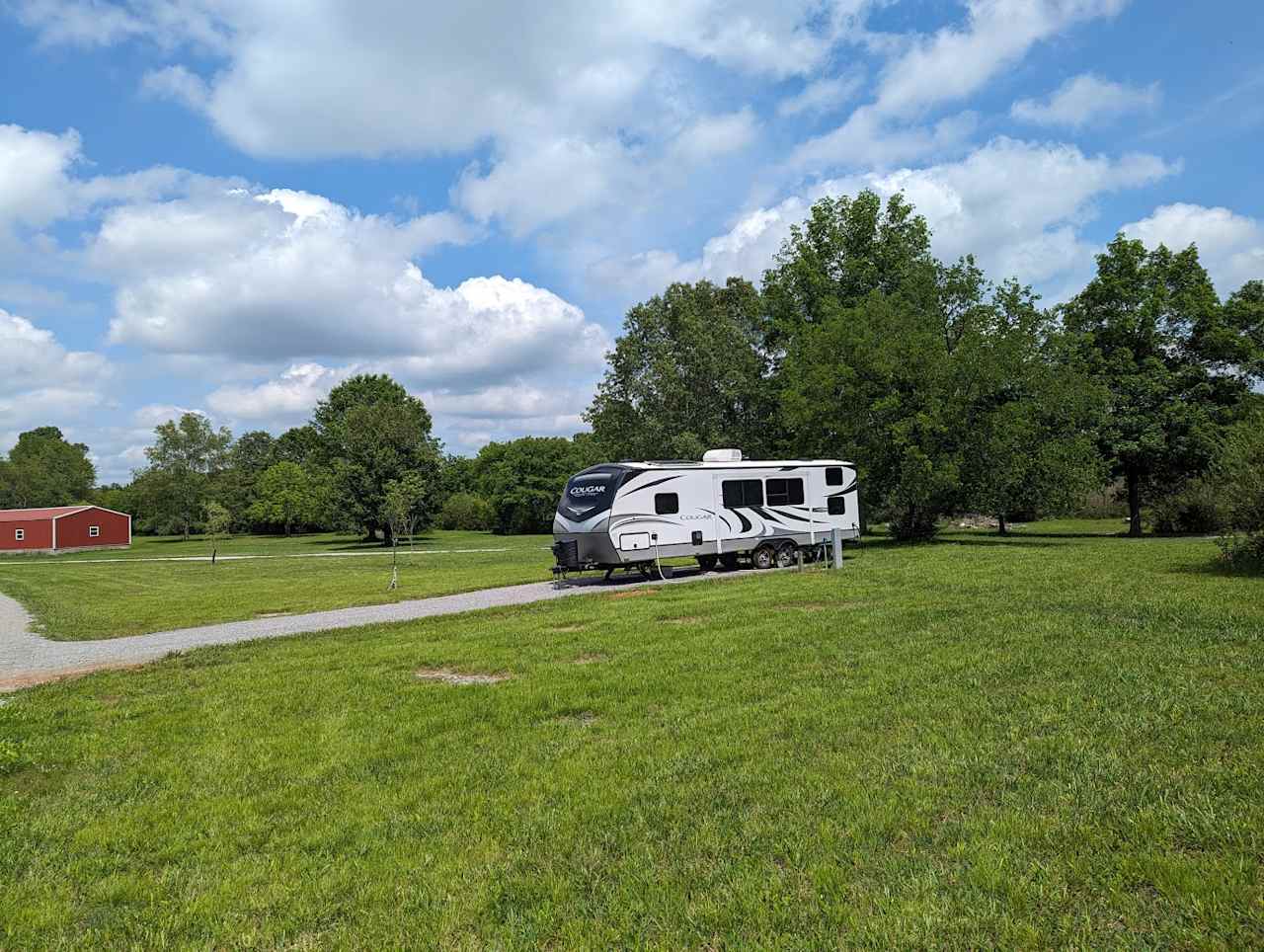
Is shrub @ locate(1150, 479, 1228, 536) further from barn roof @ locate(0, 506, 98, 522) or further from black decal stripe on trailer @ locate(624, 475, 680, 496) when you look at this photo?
barn roof @ locate(0, 506, 98, 522)

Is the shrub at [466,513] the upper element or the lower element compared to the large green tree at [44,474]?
lower

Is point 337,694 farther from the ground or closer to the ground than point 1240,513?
closer to the ground

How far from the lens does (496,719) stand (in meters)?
6.32

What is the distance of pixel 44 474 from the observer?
295 ft

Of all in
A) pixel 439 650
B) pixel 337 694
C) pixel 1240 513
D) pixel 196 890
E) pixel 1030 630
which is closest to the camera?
pixel 196 890

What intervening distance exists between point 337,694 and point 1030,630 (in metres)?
7.43

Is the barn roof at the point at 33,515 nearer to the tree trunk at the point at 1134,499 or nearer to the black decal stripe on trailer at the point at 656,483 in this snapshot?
the black decal stripe on trailer at the point at 656,483

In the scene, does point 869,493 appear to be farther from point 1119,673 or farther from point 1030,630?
point 1119,673

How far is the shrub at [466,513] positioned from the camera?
74625mm

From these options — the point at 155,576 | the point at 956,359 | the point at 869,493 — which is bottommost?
the point at 155,576

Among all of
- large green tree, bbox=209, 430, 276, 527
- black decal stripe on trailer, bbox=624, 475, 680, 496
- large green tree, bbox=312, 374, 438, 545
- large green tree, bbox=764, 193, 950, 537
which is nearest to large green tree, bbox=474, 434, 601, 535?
large green tree, bbox=312, 374, 438, 545

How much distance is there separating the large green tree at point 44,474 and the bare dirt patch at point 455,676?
101 m

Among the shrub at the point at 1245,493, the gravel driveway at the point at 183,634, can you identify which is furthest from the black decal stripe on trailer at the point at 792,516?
the shrub at the point at 1245,493

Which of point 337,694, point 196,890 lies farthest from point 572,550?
point 196,890
